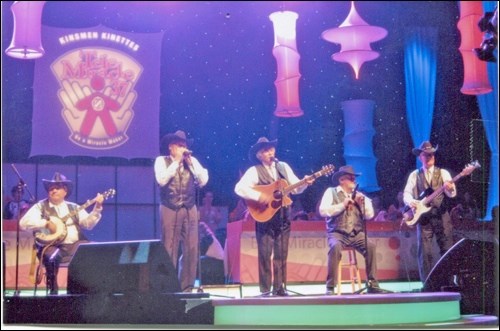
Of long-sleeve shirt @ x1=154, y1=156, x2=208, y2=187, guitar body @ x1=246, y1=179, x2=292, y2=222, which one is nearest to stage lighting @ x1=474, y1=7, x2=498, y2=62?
guitar body @ x1=246, y1=179, x2=292, y2=222

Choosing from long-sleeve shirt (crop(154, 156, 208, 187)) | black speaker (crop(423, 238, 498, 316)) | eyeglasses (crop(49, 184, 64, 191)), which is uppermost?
long-sleeve shirt (crop(154, 156, 208, 187))

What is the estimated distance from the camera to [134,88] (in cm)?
762

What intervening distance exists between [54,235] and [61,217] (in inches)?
8.5

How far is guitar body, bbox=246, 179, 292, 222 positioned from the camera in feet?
22.5

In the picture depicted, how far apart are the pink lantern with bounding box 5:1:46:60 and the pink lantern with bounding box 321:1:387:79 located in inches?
114

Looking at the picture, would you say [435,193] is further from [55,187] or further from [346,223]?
[55,187]

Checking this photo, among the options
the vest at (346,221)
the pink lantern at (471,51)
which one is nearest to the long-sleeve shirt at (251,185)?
the vest at (346,221)

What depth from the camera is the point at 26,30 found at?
21.5 ft

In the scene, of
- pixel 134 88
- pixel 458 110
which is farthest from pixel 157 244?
pixel 458 110

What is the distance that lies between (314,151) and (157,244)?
12.9 ft

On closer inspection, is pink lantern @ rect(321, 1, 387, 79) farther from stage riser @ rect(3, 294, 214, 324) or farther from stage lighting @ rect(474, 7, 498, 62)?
stage riser @ rect(3, 294, 214, 324)

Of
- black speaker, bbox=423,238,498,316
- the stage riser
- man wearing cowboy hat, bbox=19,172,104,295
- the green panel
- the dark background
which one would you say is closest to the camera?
the stage riser

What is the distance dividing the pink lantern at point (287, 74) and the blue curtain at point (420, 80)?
1.46 meters

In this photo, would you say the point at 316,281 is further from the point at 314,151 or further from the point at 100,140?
the point at 100,140
